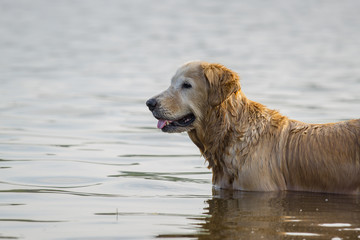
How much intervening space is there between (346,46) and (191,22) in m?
12.1

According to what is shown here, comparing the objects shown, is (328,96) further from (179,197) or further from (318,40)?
(318,40)

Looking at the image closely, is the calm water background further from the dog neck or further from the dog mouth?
the dog mouth

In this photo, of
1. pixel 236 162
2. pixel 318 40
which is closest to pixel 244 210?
pixel 236 162

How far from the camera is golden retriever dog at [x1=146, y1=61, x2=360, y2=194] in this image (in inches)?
346

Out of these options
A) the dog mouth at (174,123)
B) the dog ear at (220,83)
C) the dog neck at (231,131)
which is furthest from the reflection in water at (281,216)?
the dog ear at (220,83)

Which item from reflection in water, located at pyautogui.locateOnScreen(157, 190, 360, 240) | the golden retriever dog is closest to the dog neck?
the golden retriever dog

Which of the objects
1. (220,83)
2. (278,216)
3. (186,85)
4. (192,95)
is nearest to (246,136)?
(220,83)

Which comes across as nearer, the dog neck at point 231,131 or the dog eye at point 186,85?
the dog neck at point 231,131

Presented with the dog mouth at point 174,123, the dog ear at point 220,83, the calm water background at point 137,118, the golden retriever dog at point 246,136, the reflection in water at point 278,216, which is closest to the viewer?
the reflection in water at point 278,216

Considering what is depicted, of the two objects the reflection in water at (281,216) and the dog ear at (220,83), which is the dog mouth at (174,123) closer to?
the dog ear at (220,83)

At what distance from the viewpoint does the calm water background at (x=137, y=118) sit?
7.60 meters

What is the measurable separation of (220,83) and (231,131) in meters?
0.63

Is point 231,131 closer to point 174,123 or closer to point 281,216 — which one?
point 174,123

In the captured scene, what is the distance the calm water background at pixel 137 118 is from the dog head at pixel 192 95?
2.98 feet
